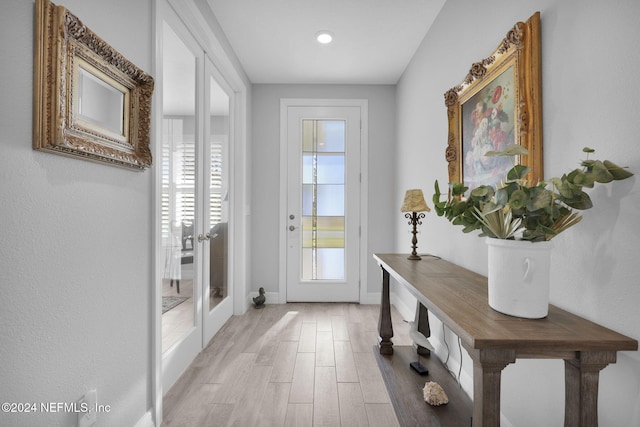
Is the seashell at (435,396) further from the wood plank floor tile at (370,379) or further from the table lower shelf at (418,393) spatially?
the wood plank floor tile at (370,379)

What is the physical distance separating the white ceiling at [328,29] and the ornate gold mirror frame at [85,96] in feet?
4.38

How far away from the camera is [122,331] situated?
1.35m

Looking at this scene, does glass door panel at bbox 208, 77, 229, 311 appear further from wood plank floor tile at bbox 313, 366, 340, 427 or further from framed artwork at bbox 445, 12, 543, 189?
framed artwork at bbox 445, 12, 543, 189

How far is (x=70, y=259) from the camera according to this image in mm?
1057

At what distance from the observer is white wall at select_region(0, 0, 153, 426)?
85 cm

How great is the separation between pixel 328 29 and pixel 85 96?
1995 mm

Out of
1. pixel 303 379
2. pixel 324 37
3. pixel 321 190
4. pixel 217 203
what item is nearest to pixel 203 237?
pixel 217 203

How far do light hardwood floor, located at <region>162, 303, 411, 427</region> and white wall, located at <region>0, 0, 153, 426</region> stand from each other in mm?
420

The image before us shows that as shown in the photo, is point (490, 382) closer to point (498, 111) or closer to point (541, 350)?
point (541, 350)

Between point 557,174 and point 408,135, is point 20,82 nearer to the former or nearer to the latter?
point 557,174

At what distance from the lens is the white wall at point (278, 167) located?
11.9 feet

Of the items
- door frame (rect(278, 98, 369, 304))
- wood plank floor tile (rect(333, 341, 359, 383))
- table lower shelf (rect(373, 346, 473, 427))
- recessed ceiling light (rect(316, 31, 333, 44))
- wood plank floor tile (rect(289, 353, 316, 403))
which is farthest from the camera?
door frame (rect(278, 98, 369, 304))

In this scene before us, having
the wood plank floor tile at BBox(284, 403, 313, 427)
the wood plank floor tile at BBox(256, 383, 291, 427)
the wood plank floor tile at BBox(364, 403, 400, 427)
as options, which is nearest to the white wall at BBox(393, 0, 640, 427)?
the wood plank floor tile at BBox(364, 403, 400, 427)

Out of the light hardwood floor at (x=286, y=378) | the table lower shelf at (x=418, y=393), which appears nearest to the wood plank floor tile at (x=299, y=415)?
the light hardwood floor at (x=286, y=378)
